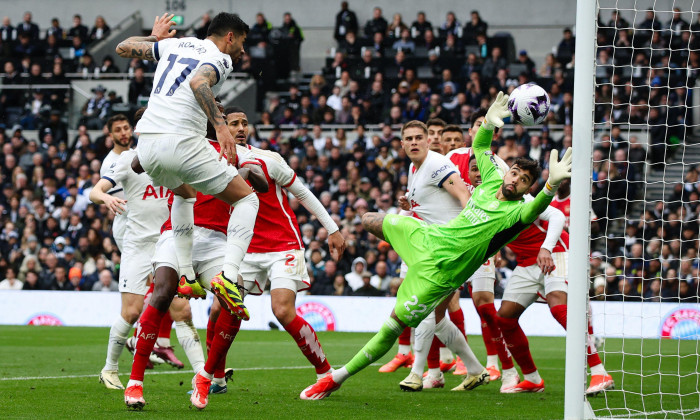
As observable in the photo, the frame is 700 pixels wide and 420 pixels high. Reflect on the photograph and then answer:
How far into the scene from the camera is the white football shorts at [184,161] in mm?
6527

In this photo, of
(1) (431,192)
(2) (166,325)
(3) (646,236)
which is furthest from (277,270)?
(3) (646,236)

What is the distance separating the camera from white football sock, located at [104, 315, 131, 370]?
847 cm

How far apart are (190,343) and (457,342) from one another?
98.8 inches

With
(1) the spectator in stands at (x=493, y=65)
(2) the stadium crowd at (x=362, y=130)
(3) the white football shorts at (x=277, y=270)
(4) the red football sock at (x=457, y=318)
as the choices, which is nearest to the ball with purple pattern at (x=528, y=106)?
(3) the white football shorts at (x=277, y=270)

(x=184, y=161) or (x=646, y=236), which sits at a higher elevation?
(x=184, y=161)

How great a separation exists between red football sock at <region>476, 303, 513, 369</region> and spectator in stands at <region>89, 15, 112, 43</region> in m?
22.2

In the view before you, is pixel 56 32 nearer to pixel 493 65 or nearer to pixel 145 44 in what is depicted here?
pixel 493 65

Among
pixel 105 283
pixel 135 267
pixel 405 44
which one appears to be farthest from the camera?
pixel 405 44

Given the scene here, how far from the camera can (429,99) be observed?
23.3m

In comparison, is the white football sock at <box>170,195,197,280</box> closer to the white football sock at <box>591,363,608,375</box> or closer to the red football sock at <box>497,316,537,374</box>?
the red football sock at <box>497,316,537,374</box>

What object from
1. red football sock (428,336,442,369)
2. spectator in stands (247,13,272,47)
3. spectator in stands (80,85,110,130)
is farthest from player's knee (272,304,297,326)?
spectator in stands (247,13,272,47)

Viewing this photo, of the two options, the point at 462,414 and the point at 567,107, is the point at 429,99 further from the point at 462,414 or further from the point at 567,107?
the point at 462,414

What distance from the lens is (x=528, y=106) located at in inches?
293

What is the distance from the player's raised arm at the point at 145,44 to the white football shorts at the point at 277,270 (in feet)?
6.60
